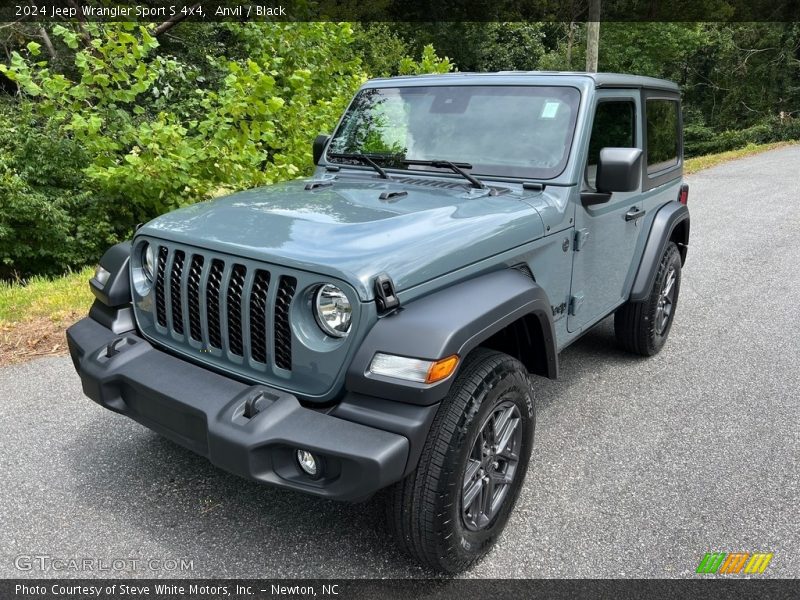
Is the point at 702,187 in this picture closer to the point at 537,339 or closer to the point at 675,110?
the point at 675,110

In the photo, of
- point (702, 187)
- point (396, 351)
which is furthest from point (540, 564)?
point (702, 187)

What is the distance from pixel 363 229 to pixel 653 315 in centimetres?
266

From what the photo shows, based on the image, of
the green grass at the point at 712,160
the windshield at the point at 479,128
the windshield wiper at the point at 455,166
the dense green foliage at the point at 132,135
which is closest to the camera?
the windshield wiper at the point at 455,166

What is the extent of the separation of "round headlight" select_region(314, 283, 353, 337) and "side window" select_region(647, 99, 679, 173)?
277cm

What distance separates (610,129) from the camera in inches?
144

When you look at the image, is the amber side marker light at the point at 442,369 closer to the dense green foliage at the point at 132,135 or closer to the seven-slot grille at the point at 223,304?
the seven-slot grille at the point at 223,304

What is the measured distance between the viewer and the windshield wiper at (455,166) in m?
3.24

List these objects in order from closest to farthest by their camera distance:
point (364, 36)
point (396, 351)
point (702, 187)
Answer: point (396, 351) → point (702, 187) → point (364, 36)

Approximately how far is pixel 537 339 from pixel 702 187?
450 inches

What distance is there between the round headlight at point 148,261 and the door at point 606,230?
2.04 m

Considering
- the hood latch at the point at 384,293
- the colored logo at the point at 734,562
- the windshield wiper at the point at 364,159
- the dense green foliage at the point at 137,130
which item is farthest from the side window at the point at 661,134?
the dense green foliage at the point at 137,130

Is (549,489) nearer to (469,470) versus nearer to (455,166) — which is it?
(469,470)

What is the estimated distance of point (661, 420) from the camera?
381cm
